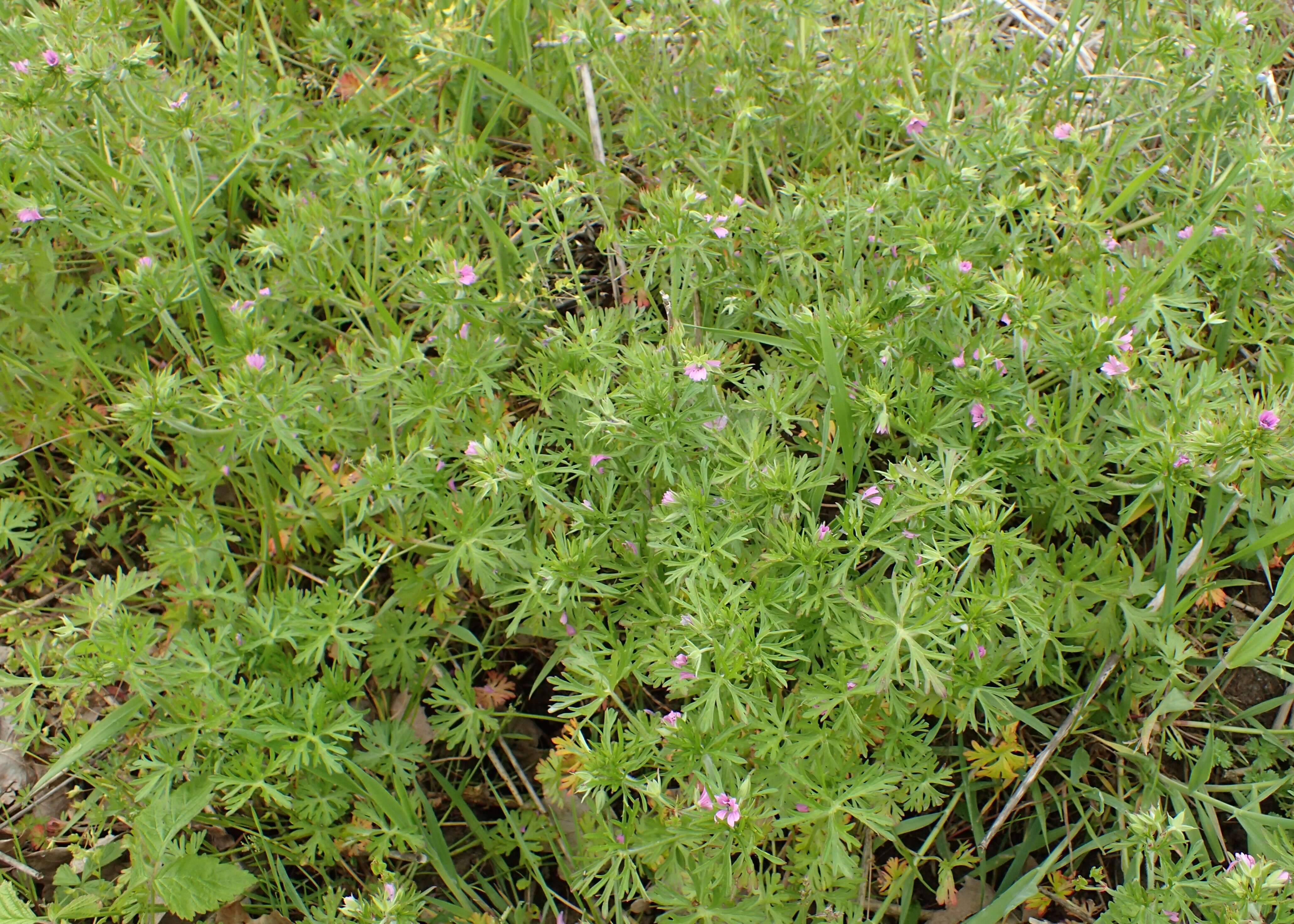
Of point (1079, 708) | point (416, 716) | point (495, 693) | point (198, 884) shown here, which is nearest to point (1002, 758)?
point (1079, 708)

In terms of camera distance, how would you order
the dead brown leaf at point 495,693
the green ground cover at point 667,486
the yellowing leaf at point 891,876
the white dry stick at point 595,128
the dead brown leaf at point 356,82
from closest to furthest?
the green ground cover at point 667,486, the yellowing leaf at point 891,876, the dead brown leaf at point 495,693, the white dry stick at point 595,128, the dead brown leaf at point 356,82

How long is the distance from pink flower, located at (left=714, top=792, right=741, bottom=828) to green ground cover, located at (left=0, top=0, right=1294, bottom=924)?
33 millimetres

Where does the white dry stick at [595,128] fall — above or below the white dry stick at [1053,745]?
above

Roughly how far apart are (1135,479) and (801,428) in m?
0.97

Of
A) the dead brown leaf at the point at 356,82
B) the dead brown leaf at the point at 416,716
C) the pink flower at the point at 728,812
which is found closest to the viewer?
the pink flower at the point at 728,812

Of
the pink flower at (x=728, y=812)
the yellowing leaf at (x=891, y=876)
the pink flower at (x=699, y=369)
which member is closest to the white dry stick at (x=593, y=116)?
the pink flower at (x=699, y=369)

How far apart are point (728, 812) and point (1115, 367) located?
1515 mm

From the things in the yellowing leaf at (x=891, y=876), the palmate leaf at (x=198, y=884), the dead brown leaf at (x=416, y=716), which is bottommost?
the yellowing leaf at (x=891, y=876)

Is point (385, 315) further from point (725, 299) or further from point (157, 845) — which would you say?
point (157, 845)

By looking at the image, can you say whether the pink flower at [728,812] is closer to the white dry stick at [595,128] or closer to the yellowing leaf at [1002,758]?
the yellowing leaf at [1002,758]

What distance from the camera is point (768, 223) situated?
295 centimetres

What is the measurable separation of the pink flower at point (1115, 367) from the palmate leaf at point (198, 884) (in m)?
2.67

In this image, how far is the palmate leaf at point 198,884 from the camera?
2434 millimetres

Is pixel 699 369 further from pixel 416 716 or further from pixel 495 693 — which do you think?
pixel 416 716
